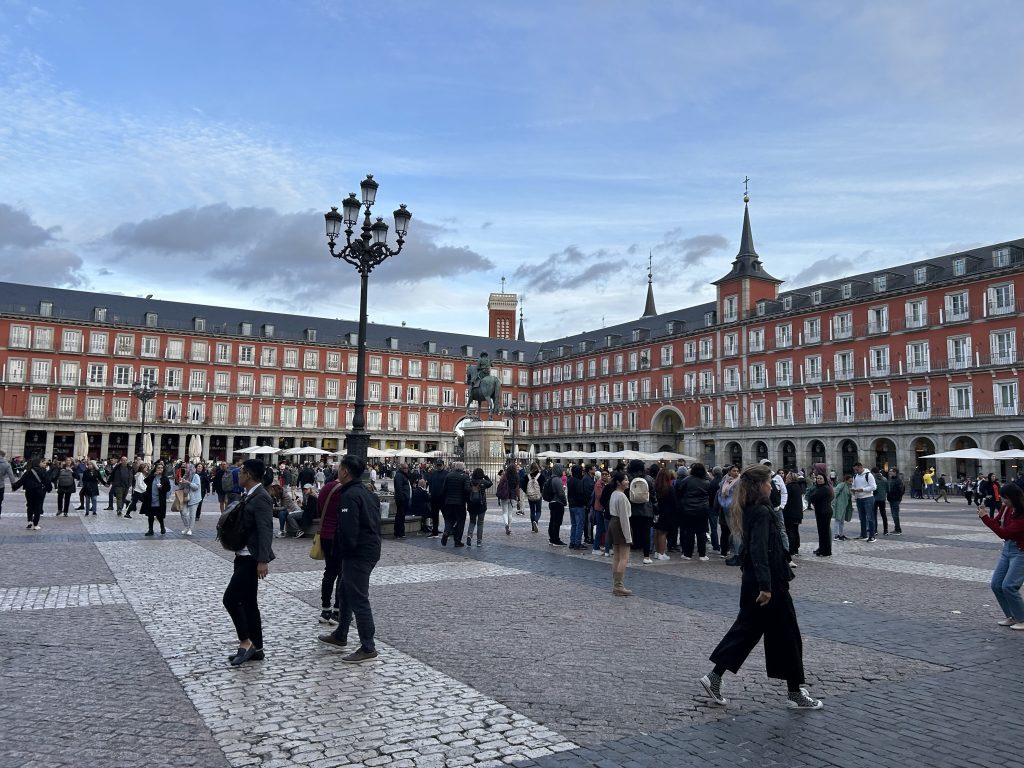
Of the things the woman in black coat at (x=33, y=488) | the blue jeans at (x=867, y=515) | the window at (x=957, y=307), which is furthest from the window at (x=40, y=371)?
the window at (x=957, y=307)

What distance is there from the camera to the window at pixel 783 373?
1935 inches

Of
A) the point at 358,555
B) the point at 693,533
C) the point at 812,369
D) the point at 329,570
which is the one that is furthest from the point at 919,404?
the point at 358,555

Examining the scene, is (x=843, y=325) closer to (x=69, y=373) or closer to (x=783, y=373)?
(x=783, y=373)

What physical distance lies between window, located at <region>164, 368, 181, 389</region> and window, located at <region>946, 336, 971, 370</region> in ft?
181

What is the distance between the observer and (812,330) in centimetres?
4819

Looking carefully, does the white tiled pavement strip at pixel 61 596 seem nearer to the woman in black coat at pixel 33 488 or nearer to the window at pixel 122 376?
the woman in black coat at pixel 33 488

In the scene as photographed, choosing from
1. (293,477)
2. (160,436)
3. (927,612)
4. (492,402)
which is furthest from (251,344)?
(927,612)

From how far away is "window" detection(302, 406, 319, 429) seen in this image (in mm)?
64938

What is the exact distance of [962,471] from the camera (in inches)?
1587

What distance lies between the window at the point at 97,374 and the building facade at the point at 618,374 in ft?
0.34

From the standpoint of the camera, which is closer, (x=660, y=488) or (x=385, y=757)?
(x=385, y=757)

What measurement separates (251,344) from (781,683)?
2477 inches

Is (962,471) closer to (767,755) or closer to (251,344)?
(767,755)

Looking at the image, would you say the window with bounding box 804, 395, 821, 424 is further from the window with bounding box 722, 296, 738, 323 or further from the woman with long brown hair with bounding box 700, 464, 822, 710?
the woman with long brown hair with bounding box 700, 464, 822, 710
